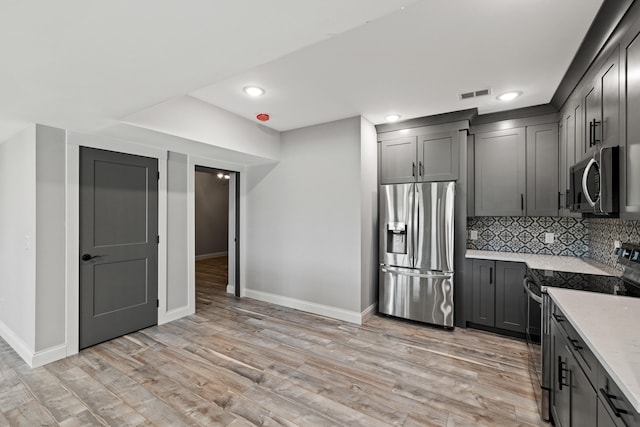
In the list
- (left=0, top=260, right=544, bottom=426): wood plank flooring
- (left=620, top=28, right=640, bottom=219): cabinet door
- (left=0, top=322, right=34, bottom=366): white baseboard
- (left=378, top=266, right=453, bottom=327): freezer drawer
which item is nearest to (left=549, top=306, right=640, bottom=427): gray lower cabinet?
(left=0, top=260, right=544, bottom=426): wood plank flooring

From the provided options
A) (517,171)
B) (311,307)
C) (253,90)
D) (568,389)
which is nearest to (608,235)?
(517,171)

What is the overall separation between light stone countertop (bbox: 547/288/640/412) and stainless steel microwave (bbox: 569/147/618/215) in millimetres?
527

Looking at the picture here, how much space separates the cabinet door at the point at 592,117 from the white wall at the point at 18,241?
4442mm

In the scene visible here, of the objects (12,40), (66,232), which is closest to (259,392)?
(66,232)

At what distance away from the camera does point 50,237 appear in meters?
2.74

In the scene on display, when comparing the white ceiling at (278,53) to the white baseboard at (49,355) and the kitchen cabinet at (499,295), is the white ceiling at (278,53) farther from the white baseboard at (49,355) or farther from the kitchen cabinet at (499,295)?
the white baseboard at (49,355)

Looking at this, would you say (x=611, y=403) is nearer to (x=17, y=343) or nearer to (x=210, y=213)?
(x=17, y=343)

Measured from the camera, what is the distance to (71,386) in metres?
2.35

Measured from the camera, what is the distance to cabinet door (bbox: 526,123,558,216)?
3.26m

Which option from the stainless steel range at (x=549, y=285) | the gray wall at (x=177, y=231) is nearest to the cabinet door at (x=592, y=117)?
the stainless steel range at (x=549, y=285)

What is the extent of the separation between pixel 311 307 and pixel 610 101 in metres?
3.54

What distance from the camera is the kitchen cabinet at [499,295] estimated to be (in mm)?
3217

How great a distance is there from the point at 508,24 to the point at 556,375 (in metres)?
2.14

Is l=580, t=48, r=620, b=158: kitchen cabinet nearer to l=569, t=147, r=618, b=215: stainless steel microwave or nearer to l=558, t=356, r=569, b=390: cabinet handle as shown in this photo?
l=569, t=147, r=618, b=215: stainless steel microwave
